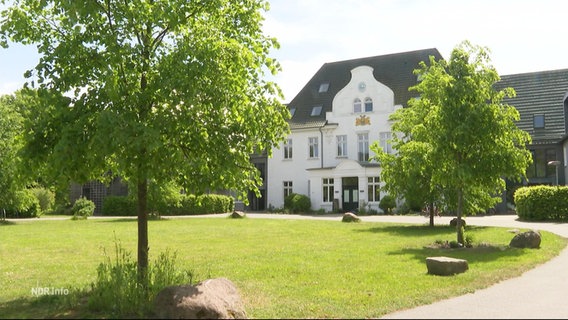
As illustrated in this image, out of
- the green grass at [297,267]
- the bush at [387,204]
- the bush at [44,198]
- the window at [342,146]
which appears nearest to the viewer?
the green grass at [297,267]

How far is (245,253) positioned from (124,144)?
843 cm

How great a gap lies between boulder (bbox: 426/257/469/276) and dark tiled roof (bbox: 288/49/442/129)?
31836mm

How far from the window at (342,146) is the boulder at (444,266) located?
33275 millimetres

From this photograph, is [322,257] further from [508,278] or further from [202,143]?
[202,143]

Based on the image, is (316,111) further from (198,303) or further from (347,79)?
(198,303)

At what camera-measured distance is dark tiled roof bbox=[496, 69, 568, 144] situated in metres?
38.8

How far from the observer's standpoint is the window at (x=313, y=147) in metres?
45.9

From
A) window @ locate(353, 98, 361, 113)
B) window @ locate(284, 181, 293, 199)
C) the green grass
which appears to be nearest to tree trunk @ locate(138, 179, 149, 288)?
the green grass

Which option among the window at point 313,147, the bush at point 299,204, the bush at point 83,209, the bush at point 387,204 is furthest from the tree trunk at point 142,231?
the window at point 313,147

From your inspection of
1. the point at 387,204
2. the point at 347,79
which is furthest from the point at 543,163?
the point at 347,79

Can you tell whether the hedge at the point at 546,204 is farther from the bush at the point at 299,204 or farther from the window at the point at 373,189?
the bush at the point at 299,204

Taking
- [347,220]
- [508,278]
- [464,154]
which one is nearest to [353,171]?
[347,220]

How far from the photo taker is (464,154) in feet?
55.2

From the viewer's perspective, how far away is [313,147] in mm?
46062
